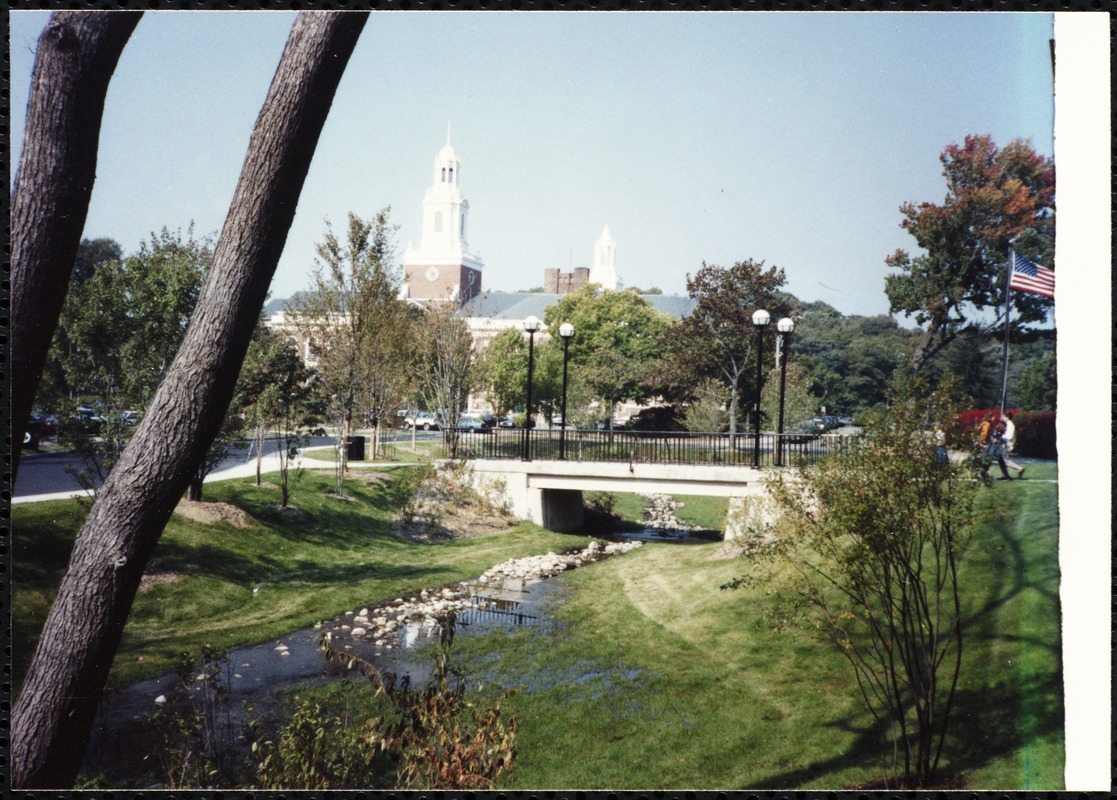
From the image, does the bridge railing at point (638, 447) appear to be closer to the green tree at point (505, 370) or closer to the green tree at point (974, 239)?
the green tree at point (974, 239)

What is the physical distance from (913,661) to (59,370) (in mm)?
4707

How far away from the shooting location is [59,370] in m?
4.08

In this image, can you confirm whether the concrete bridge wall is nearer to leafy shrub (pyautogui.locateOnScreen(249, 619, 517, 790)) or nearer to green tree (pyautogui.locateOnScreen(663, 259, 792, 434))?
green tree (pyautogui.locateOnScreen(663, 259, 792, 434))

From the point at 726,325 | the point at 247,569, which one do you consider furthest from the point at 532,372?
the point at 247,569

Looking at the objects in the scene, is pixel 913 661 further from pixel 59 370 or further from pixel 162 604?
pixel 59 370

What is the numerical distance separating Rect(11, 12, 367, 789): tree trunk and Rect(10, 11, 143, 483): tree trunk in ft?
1.39

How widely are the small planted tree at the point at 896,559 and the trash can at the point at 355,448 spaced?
16.6 ft

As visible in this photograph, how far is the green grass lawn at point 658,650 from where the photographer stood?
11.7ft

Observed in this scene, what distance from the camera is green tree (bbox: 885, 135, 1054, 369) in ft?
11.9

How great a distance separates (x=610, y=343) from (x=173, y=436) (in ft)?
23.3

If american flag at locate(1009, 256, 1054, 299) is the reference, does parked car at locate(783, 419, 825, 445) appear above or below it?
below

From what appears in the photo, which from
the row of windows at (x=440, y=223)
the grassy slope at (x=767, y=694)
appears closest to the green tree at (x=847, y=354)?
the grassy slope at (x=767, y=694)

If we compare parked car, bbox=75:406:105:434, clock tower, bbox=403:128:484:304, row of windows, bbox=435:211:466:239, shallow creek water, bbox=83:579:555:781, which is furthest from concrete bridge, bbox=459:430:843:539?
parked car, bbox=75:406:105:434

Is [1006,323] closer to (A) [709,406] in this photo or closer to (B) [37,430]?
(A) [709,406]
